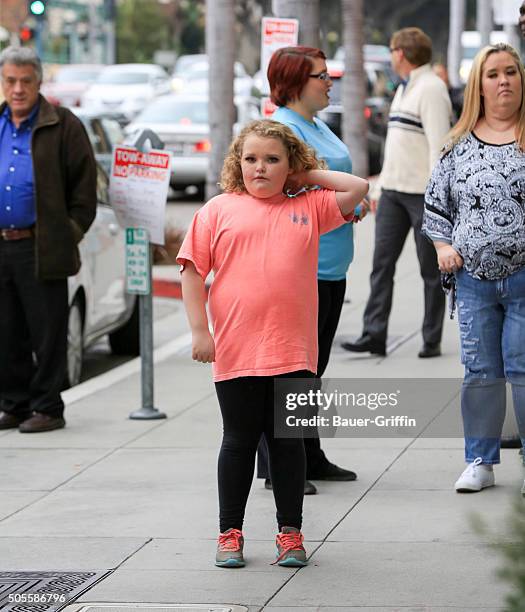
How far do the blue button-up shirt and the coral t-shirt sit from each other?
2.72 meters

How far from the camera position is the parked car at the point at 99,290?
9695 mm

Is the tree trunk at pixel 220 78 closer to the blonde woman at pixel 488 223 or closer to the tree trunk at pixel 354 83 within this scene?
the tree trunk at pixel 354 83

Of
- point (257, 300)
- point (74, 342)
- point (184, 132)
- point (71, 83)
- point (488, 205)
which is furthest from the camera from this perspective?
point (71, 83)

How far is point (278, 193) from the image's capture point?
18.1 ft

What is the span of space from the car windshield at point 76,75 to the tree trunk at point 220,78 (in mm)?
34406

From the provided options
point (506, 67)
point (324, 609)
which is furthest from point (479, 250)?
point (324, 609)

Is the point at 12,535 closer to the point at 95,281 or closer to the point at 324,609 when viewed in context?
the point at 324,609

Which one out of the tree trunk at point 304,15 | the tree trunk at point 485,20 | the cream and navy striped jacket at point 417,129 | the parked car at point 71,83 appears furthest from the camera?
the parked car at point 71,83

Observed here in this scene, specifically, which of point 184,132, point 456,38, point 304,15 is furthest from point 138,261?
point 456,38

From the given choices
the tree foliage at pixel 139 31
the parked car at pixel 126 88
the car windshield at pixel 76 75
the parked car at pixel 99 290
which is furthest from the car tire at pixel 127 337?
the tree foliage at pixel 139 31

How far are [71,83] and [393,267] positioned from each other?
3902 cm

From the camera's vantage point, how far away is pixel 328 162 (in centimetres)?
646

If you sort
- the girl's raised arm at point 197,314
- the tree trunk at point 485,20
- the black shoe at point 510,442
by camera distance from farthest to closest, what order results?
the tree trunk at point 485,20
the black shoe at point 510,442
the girl's raised arm at point 197,314

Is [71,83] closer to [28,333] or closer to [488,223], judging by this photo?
[28,333]
